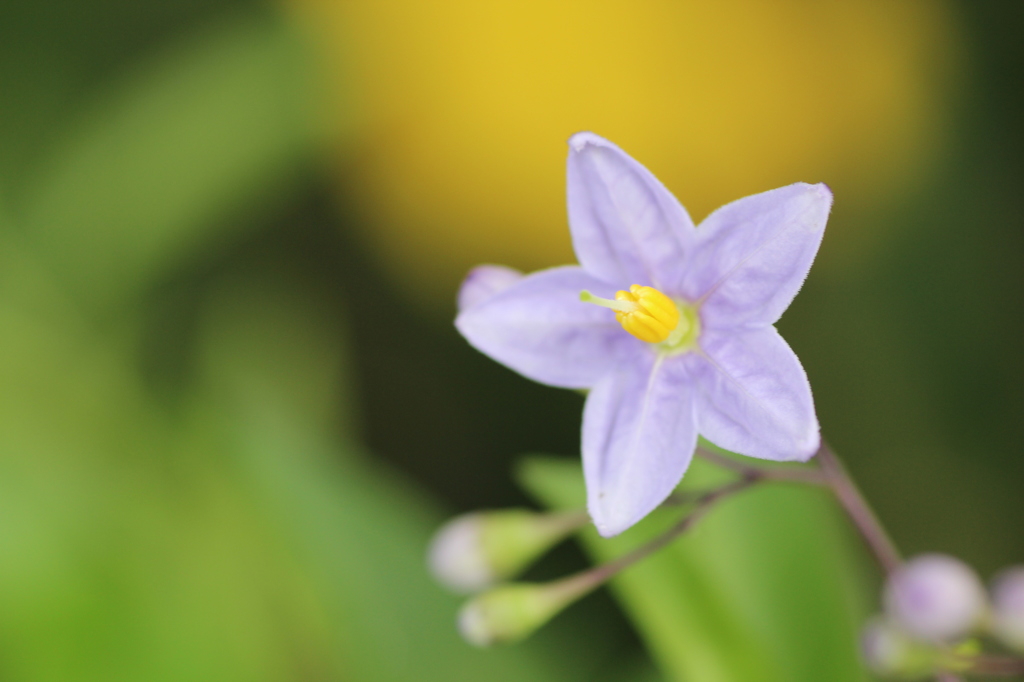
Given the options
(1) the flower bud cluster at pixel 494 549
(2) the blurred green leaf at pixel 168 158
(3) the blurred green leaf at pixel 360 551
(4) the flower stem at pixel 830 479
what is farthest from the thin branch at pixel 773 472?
(2) the blurred green leaf at pixel 168 158

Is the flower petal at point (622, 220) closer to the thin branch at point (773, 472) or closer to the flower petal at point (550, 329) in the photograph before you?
the flower petal at point (550, 329)

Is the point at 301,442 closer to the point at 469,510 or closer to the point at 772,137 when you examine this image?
the point at 469,510

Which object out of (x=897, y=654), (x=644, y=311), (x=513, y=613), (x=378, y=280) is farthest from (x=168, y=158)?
(x=897, y=654)

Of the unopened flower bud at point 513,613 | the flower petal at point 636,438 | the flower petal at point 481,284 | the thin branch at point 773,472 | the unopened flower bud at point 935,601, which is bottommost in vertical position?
the unopened flower bud at point 935,601

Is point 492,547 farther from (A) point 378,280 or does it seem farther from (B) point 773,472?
(A) point 378,280

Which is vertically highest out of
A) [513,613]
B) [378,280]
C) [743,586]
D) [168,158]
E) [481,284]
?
[168,158]

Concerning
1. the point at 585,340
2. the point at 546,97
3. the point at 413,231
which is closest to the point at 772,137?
the point at 546,97
